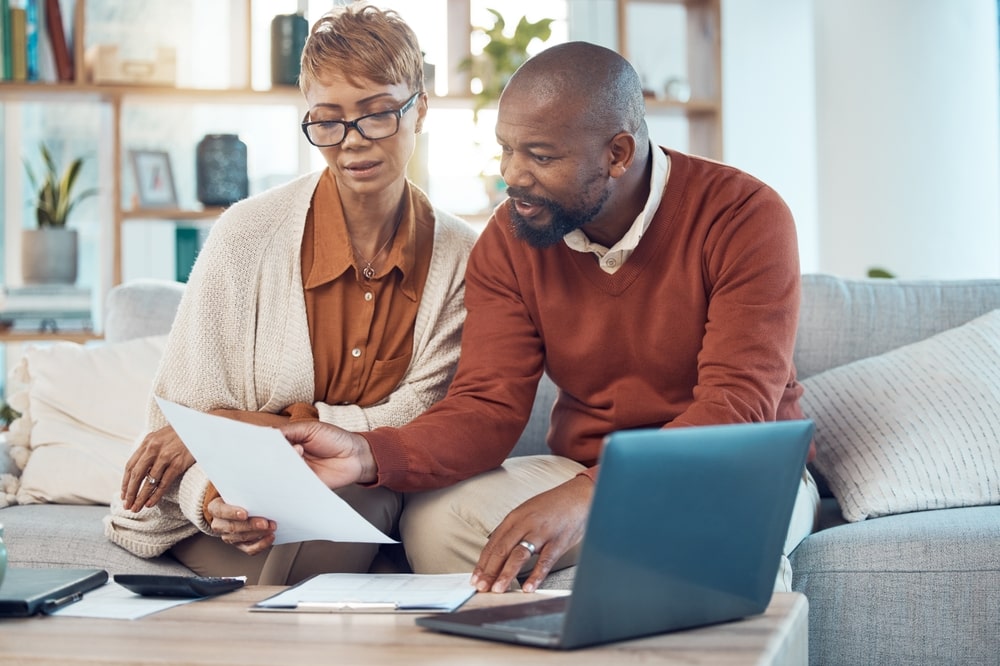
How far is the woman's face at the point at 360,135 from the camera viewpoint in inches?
70.9

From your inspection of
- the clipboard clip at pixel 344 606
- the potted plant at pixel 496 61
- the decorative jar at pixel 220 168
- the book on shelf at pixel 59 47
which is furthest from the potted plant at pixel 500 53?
the clipboard clip at pixel 344 606

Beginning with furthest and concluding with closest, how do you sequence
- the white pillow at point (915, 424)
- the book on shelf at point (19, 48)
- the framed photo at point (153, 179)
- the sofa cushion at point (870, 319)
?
1. the framed photo at point (153, 179)
2. the book on shelf at point (19, 48)
3. the sofa cushion at point (870, 319)
4. the white pillow at point (915, 424)

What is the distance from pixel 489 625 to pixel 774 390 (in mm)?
735

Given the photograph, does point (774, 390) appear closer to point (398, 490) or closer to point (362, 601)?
point (398, 490)

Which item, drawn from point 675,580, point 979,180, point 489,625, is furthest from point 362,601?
point 979,180

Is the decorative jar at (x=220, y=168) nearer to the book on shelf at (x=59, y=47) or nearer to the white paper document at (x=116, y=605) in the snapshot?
the book on shelf at (x=59, y=47)

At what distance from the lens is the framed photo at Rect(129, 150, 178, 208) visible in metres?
3.83

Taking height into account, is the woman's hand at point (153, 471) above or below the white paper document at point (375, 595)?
above

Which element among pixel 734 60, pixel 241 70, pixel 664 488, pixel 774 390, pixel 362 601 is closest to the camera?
pixel 664 488

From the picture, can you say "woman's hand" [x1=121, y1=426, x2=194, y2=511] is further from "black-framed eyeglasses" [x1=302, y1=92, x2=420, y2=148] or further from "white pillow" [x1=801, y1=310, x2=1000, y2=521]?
"white pillow" [x1=801, y1=310, x2=1000, y2=521]

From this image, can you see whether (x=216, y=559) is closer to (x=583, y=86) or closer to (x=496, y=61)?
(x=583, y=86)

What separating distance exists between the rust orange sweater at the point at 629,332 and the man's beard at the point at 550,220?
0.31ft

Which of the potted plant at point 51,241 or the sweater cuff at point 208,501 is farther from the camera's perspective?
the potted plant at point 51,241

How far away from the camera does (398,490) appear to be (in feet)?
5.56
